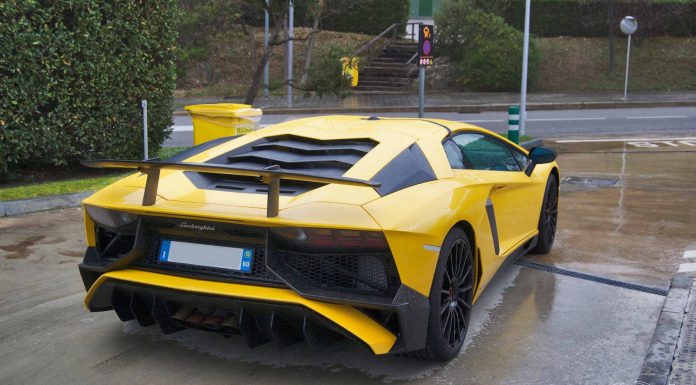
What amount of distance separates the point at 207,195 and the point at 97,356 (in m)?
1.11

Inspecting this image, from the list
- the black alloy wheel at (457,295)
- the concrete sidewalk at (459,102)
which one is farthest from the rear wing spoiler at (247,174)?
the concrete sidewalk at (459,102)

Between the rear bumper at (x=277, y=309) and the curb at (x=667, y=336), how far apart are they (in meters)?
1.19

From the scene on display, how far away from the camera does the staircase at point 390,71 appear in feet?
89.6

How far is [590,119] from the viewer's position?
20.5 m

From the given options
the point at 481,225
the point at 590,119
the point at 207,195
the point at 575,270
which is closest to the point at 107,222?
the point at 207,195

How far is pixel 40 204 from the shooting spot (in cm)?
841

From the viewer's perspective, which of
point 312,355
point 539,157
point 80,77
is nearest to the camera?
point 312,355

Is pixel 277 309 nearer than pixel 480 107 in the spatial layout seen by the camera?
Yes

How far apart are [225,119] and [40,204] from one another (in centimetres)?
325

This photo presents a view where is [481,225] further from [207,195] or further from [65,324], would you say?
[65,324]

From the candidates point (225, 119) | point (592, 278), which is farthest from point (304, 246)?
point (225, 119)

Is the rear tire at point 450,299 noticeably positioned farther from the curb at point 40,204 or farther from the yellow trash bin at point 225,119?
the yellow trash bin at point 225,119

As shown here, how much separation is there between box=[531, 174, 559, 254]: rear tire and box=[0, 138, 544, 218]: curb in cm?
484

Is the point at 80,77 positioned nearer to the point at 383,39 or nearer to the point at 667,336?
the point at 667,336
